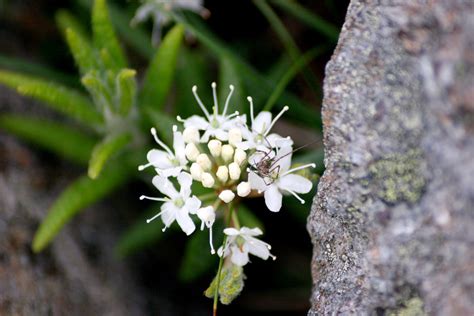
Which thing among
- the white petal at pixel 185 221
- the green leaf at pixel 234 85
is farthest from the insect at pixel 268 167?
the green leaf at pixel 234 85

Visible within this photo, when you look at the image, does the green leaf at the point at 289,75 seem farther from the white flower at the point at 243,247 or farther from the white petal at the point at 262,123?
the white flower at the point at 243,247

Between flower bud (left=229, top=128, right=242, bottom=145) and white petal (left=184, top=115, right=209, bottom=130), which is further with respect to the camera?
white petal (left=184, top=115, right=209, bottom=130)

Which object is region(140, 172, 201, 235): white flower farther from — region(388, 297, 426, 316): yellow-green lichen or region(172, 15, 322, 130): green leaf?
region(172, 15, 322, 130): green leaf

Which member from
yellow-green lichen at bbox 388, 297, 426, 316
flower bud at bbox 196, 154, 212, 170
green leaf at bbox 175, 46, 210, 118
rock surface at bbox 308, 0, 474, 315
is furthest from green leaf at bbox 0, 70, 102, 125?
yellow-green lichen at bbox 388, 297, 426, 316

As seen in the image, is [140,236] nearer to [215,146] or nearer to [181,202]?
[181,202]

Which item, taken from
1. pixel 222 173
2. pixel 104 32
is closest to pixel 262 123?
pixel 222 173
